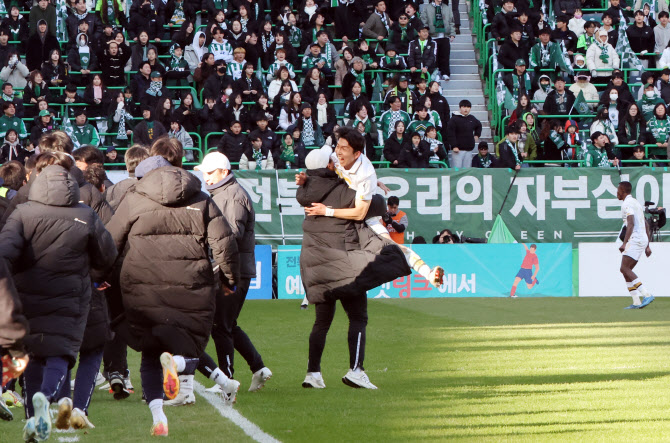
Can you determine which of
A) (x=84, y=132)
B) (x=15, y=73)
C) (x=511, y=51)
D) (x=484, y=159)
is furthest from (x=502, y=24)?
(x=15, y=73)

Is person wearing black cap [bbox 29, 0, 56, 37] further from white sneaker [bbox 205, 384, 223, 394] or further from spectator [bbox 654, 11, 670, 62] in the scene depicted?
white sneaker [bbox 205, 384, 223, 394]

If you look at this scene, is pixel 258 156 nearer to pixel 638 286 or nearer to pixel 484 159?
pixel 484 159

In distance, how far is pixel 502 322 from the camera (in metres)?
18.0

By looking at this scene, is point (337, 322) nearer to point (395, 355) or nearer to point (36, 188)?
point (395, 355)

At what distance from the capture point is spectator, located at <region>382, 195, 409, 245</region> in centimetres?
2183

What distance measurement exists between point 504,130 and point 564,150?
5.86 ft

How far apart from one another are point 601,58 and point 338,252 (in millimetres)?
22567

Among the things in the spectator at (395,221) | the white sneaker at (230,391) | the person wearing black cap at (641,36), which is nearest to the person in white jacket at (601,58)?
the person wearing black cap at (641,36)

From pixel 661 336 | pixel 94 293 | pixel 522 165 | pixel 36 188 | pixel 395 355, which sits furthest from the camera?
pixel 522 165

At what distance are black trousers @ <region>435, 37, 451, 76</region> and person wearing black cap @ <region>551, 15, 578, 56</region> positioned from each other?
2702mm

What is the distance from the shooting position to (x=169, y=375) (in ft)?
26.2

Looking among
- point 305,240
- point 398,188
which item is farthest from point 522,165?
point 305,240

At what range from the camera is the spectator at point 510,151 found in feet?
88.7

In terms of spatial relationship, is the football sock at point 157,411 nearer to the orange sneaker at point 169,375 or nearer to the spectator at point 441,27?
the orange sneaker at point 169,375
